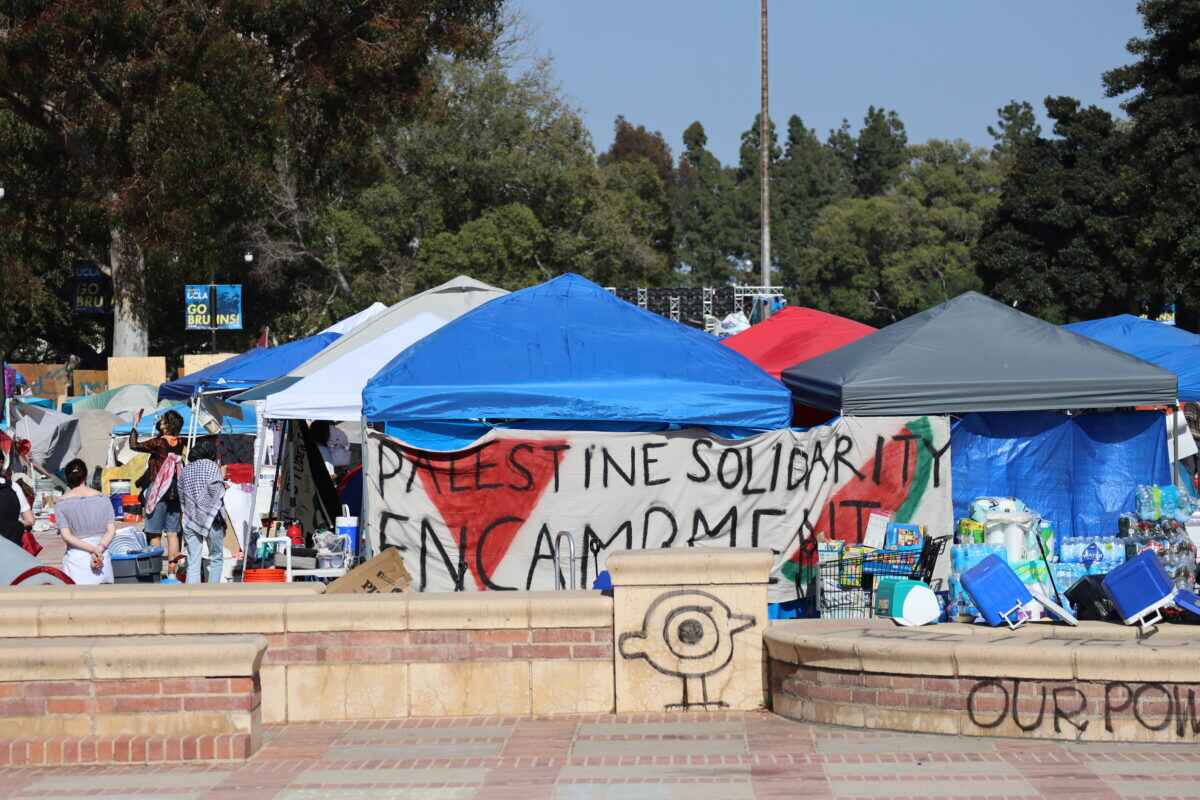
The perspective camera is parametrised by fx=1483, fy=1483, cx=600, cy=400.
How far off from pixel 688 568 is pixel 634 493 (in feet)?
9.25

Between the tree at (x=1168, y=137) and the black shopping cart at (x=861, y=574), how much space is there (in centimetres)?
2835

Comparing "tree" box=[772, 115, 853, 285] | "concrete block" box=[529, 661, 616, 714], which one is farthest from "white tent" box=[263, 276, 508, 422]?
"tree" box=[772, 115, 853, 285]

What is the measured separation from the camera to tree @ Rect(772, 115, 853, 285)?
4099 inches

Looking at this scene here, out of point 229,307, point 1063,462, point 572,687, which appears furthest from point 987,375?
point 229,307

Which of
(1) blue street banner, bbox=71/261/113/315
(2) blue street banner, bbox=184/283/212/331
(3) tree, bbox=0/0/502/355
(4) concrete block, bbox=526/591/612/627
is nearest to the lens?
(4) concrete block, bbox=526/591/612/627

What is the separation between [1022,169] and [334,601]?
164ft

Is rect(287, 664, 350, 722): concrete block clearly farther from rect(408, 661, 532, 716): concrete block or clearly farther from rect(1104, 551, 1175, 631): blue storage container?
rect(1104, 551, 1175, 631): blue storage container

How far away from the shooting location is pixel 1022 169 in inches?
2144

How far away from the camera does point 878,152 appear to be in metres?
120

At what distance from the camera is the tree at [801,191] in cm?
10412

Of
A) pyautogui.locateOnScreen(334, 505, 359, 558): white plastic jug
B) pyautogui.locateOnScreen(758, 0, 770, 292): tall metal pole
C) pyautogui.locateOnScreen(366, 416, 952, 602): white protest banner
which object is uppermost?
pyautogui.locateOnScreen(758, 0, 770, 292): tall metal pole

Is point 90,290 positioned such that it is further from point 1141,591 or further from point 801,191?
point 801,191

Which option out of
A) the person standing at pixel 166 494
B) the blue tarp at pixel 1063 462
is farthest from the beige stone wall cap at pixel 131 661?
the blue tarp at pixel 1063 462

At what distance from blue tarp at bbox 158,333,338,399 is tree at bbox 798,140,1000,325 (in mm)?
57121
